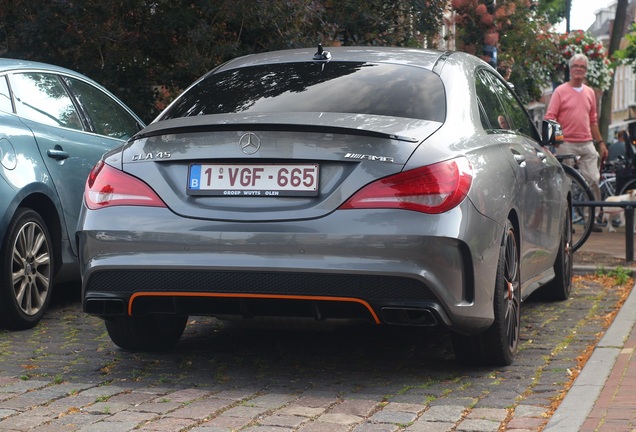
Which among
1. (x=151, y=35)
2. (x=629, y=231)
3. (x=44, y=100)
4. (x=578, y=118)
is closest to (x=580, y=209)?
(x=578, y=118)

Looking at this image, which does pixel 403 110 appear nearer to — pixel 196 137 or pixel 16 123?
pixel 196 137

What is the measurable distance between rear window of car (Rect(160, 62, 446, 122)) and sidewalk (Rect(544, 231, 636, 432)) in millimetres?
1409

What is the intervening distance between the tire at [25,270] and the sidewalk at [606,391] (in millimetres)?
3194

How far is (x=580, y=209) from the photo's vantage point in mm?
13898

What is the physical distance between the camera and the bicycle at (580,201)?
11.7 meters

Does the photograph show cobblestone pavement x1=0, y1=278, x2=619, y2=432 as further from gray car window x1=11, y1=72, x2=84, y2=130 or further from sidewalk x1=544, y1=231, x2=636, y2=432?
gray car window x1=11, y1=72, x2=84, y2=130

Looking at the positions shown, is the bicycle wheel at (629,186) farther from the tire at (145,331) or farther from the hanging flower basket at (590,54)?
the hanging flower basket at (590,54)

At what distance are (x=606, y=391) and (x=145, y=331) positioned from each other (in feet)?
7.69

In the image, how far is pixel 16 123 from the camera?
7.27 m

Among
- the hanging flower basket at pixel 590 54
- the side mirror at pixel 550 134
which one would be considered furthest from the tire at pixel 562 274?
the hanging flower basket at pixel 590 54

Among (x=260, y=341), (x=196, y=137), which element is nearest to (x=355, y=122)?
(x=196, y=137)

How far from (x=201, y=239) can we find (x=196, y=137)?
1.60 ft

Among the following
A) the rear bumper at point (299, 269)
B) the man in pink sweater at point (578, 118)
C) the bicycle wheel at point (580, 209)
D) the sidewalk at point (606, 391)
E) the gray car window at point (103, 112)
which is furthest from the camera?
the man in pink sweater at point (578, 118)

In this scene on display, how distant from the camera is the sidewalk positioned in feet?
16.0
